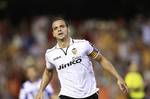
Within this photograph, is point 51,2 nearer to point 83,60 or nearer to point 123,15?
point 123,15

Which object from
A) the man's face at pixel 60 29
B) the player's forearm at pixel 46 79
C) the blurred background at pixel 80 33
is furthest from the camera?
the blurred background at pixel 80 33

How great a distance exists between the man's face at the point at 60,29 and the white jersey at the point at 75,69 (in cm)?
24

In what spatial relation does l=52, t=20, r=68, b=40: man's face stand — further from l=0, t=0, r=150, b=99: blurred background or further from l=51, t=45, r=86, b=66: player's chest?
l=0, t=0, r=150, b=99: blurred background

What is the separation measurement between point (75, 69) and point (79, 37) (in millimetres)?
13502

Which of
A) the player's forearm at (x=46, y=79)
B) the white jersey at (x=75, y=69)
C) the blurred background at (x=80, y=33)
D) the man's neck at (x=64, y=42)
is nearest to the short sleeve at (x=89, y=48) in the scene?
the white jersey at (x=75, y=69)

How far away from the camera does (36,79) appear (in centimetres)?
1575

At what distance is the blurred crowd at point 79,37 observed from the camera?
23.2 m

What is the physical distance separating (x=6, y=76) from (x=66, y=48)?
463 inches

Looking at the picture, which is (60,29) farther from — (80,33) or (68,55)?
(80,33)

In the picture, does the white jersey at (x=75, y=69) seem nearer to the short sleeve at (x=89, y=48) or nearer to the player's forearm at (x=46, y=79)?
the short sleeve at (x=89, y=48)

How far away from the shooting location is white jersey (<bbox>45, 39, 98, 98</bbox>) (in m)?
12.1

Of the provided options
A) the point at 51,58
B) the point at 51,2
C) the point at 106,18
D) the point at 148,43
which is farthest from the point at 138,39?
the point at 51,58

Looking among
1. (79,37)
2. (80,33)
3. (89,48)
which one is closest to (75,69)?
(89,48)

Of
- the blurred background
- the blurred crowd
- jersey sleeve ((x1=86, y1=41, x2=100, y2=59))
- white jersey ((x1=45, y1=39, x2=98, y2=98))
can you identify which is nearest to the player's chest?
white jersey ((x1=45, y1=39, x2=98, y2=98))
